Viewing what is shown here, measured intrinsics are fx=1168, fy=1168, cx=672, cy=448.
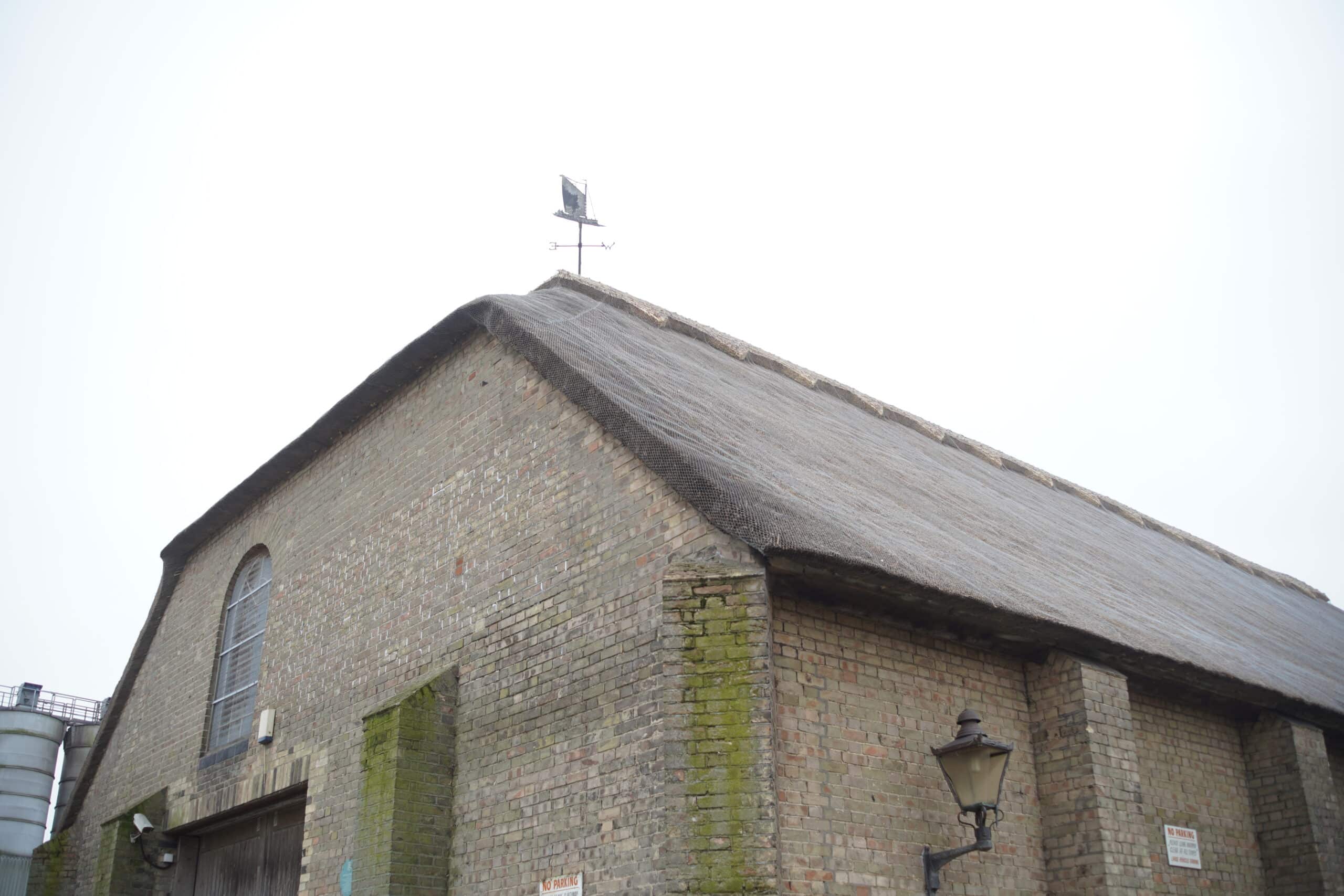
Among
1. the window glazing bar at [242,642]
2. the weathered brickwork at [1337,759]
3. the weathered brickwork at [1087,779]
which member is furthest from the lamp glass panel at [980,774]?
the window glazing bar at [242,642]

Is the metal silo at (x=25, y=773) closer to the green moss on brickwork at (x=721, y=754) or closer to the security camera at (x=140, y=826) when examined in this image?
the security camera at (x=140, y=826)

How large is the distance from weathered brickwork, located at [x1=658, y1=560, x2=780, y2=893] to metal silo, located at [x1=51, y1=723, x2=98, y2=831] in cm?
1686

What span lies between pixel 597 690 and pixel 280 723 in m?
5.09

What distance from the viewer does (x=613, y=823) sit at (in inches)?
291

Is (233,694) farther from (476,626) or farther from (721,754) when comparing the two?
(721,754)

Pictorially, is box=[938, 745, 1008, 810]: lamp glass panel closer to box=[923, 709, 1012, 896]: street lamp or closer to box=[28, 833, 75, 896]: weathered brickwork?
box=[923, 709, 1012, 896]: street lamp

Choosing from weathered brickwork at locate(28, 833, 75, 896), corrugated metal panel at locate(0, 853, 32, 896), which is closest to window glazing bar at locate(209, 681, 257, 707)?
weathered brickwork at locate(28, 833, 75, 896)

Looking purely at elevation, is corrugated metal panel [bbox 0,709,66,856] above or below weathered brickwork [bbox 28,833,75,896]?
above

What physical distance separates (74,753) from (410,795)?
14635mm

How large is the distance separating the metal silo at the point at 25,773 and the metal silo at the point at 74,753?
0.17 m

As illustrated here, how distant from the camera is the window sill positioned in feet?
39.8

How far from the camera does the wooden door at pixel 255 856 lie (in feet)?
36.4

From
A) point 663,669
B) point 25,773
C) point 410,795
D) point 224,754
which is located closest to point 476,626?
point 410,795

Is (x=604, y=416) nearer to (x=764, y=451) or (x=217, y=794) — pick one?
(x=764, y=451)
